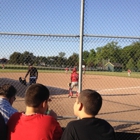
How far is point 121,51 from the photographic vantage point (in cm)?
487

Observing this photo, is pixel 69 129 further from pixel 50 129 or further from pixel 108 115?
pixel 108 115

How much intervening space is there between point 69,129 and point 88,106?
281 mm

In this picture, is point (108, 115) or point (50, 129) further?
point (108, 115)

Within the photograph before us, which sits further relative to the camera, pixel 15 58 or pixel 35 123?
pixel 15 58

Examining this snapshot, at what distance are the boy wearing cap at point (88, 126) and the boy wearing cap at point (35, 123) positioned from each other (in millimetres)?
135

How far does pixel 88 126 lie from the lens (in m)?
1.89

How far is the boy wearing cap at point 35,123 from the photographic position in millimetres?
1917

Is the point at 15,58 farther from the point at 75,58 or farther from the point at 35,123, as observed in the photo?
the point at 35,123

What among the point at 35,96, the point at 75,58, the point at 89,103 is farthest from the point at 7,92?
the point at 75,58

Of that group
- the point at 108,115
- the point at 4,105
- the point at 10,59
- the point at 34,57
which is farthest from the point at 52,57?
the point at 108,115

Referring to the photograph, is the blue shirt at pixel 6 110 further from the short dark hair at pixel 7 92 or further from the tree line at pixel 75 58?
the tree line at pixel 75 58

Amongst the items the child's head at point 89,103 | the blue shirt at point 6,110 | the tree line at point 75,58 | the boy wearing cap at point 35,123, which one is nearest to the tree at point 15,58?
the tree line at point 75,58

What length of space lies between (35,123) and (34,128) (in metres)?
0.05

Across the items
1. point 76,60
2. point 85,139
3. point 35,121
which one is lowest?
point 85,139
